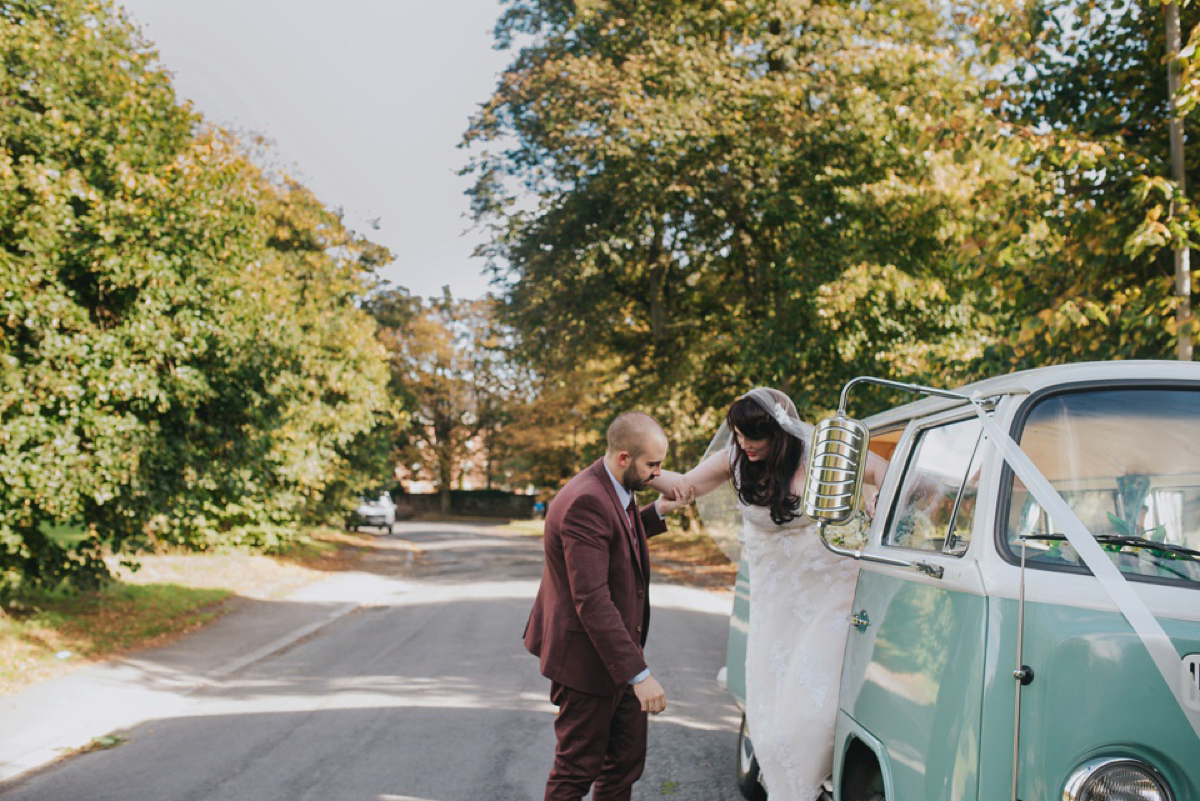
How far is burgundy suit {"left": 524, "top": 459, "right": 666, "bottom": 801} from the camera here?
416 cm

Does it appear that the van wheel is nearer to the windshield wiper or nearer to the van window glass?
the van window glass

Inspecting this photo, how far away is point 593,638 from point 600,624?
0.22 feet

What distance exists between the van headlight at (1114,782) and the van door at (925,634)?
0.25 meters

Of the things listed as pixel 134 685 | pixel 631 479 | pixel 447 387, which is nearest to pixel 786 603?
pixel 631 479

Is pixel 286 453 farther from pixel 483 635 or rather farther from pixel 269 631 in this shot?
pixel 483 635

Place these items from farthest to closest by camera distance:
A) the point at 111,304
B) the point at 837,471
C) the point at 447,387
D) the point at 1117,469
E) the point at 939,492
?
1. the point at 447,387
2. the point at 111,304
3. the point at 939,492
4. the point at 837,471
5. the point at 1117,469

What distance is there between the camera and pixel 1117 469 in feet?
10.2

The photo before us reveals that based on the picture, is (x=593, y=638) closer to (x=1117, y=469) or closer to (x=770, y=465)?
(x=770, y=465)

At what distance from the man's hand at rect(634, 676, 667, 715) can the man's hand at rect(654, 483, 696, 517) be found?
1129mm

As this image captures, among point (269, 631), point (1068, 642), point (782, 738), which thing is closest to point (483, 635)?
point (269, 631)

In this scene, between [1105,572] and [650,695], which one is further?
[650,695]

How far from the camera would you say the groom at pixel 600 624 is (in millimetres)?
4152

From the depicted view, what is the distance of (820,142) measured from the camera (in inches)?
750

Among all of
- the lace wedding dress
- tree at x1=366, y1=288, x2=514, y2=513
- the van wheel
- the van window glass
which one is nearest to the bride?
the lace wedding dress
